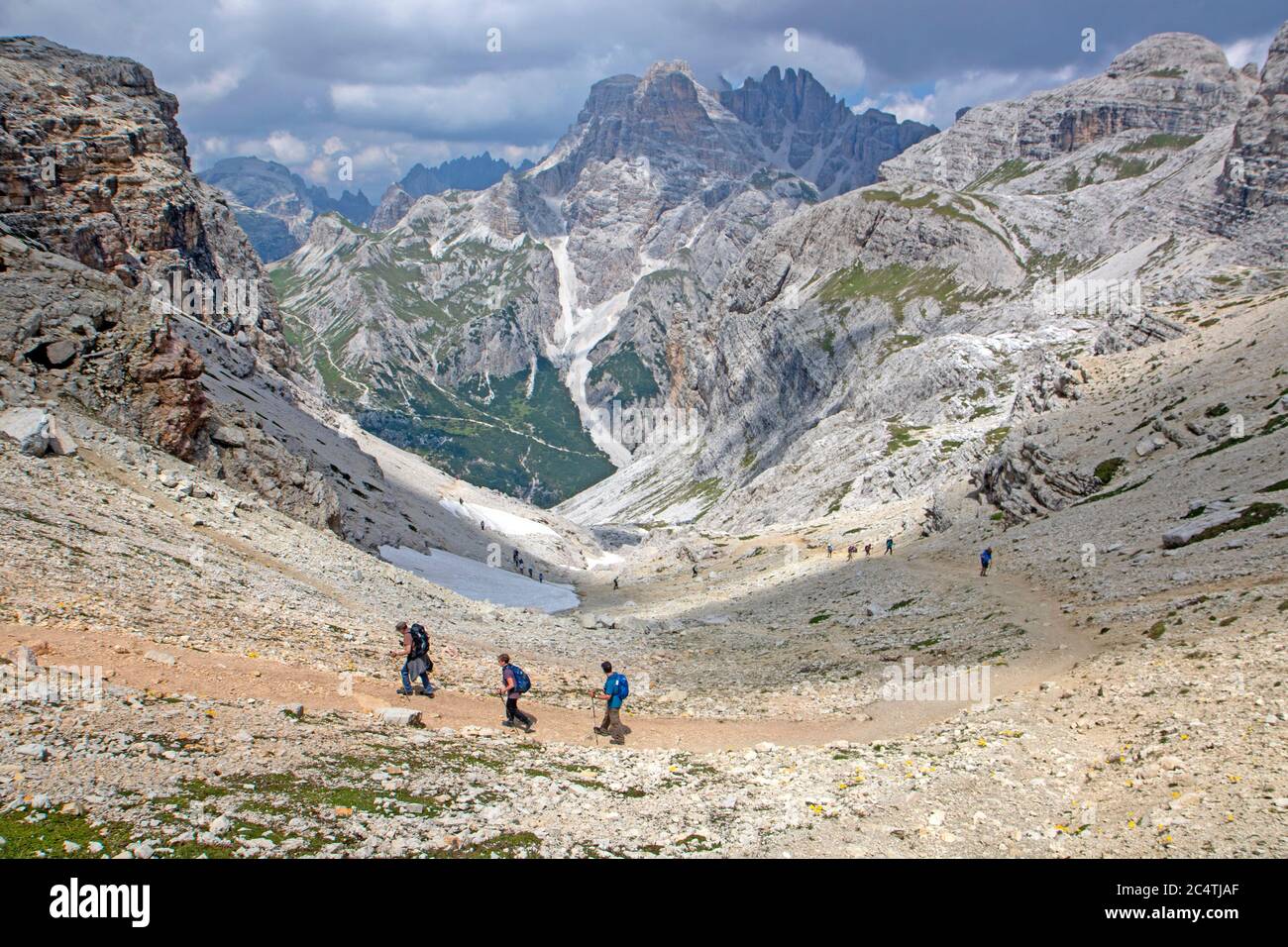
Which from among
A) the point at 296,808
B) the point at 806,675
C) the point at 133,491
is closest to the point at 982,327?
the point at 806,675

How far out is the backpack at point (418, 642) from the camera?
2206 centimetres

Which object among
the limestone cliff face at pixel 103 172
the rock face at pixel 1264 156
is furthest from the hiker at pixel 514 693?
the rock face at pixel 1264 156

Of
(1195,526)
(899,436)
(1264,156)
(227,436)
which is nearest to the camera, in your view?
(1195,526)

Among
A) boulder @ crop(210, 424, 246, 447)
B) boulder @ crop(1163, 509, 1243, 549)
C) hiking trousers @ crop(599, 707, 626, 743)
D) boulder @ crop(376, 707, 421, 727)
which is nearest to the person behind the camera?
boulder @ crop(376, 707, 421, 727)

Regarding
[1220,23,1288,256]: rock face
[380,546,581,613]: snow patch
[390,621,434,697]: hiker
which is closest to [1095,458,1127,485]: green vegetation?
[380,546,581,613]: snow patch

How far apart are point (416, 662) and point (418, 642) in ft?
2.71

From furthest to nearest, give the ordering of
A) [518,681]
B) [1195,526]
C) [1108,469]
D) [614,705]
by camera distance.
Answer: [1108,469], [1195,526], [614,705], [518,681]

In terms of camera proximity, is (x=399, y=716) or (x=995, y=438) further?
(x=995, y=438)

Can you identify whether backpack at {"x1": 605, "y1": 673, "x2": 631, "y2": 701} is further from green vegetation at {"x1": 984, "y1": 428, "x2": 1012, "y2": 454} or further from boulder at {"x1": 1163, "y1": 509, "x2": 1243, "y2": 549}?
green vegetation at {"x1": 984, "y1": 428, "x2": 1012, "y2": 454}

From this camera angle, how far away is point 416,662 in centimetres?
2273

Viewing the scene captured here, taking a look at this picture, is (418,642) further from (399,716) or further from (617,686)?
(617,686)

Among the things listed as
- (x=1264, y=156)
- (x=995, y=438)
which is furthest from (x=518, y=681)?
(x=1264, y=156)

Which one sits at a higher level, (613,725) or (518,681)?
(518,681)

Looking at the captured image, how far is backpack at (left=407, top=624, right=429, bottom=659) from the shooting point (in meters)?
22.1
